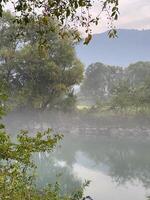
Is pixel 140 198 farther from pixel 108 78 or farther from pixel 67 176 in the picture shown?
pixel 108 78

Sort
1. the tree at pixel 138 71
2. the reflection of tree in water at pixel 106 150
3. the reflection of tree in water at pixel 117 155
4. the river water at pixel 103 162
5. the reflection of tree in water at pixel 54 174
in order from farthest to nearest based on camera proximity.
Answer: the tree at pixel 138 71 → the reflection of tree in water at pixel 106 150 → the reflection of tree in water at pixel 117 155 → the river water at pixel 103 162 → the reflection of tree in water at pixel 54 174

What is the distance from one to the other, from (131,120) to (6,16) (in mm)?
16714

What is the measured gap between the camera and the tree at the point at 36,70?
137ft

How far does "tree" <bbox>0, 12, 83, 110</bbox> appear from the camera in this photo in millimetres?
41781

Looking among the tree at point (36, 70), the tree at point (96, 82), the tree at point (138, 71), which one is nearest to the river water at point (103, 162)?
the tree at point (36, 70)

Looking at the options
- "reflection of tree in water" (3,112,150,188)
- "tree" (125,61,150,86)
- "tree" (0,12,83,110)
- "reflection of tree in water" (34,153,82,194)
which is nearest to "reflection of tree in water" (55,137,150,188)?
"reflection of tree in water" (3,112,150,188)

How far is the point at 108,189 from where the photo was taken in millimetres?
25469

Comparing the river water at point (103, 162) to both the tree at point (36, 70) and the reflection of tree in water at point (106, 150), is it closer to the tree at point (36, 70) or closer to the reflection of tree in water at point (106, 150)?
the reflection of tree in water at point (106, 150)

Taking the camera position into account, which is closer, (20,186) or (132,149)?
(20,186)

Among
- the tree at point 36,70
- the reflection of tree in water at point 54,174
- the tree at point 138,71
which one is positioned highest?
the tree at point 138,71

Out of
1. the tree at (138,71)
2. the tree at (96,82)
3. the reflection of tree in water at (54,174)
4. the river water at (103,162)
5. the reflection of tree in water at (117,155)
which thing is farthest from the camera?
the tree at (96,82)

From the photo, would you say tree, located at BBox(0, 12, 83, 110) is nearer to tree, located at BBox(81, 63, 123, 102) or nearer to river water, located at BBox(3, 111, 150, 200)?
river water, located at BBox(3, 111, 150, 200)

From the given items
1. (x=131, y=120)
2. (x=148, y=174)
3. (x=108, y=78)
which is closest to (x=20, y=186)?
(x=148, y=174)

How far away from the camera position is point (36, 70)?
4250cm
